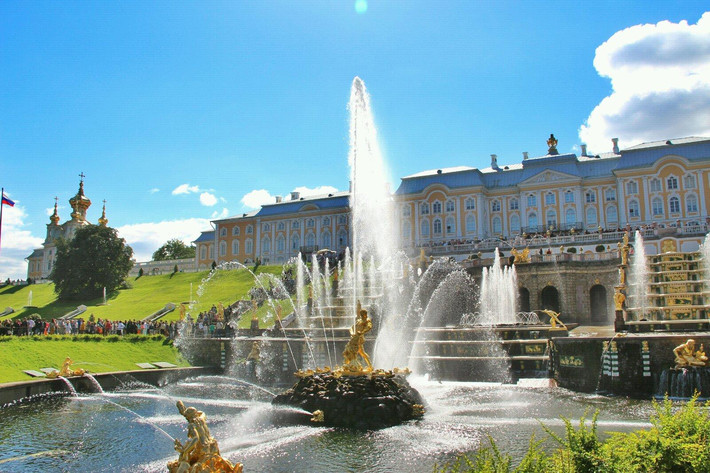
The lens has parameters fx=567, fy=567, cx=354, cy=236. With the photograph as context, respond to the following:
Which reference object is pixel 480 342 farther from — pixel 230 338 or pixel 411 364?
pixel 230 338

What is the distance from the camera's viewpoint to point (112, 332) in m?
34.2

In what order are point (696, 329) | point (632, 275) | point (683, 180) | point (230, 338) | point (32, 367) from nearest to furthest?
1. point (696, 329)
2. point (32, 367)
3. point (230, 338)
4. point (632, 275)
5. point (683, 180)

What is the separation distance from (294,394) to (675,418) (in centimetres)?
1153

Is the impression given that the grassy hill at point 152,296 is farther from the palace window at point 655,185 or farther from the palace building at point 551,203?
the palace window at point 655,185

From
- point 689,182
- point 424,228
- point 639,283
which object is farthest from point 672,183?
point 639,283

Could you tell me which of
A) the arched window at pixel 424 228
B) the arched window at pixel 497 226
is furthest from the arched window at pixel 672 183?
the arched window at pixel 424 228

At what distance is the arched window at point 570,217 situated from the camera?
190 feet

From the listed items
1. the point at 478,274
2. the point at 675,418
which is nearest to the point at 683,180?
the point at 478,274

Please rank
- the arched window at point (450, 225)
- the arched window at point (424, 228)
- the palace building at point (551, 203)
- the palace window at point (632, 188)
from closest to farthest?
the palace building at point (551, 203)
the palace window at point (632, 188)
the arched window at point (450, 225)
the arched window at point (424, 228)

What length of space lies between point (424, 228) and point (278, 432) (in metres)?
50.5

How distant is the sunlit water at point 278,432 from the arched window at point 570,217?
1604 inches

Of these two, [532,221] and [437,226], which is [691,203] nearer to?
[532,221]

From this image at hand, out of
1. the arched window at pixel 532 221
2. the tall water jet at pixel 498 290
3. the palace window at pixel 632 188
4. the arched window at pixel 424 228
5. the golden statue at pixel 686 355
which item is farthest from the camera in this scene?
the arched window at pixel 424 228

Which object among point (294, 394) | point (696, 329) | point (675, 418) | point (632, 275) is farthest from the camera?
point (632, 275)
